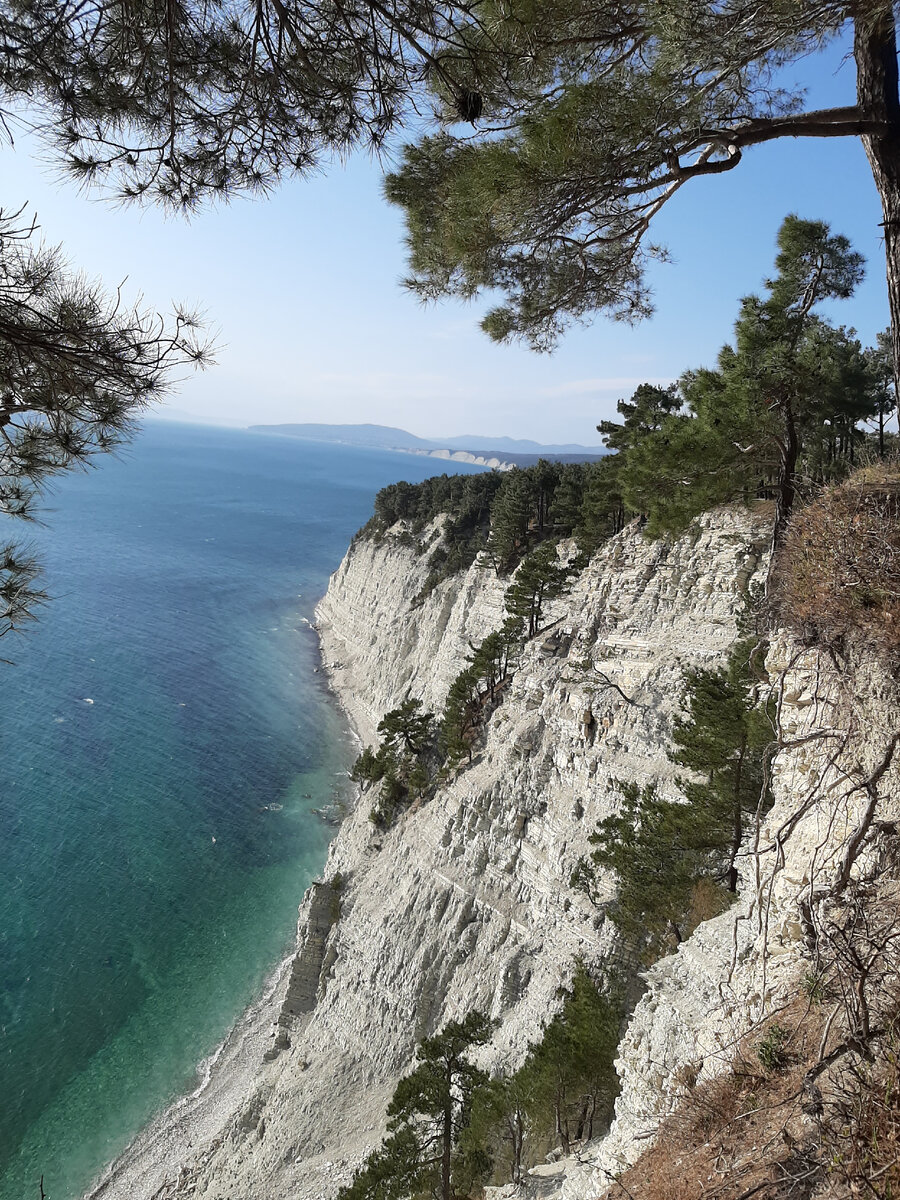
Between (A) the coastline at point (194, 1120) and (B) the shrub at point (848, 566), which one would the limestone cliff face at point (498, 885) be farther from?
(B) the shrub at point (848, 566)

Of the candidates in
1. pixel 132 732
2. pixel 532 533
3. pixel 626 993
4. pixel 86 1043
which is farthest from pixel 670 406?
pixel 132 732

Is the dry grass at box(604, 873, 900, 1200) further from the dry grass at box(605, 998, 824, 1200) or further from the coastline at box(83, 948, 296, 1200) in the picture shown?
the coastline at box(83, 948, 296, 1200)

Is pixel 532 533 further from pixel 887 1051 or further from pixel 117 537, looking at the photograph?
pixel 117 537

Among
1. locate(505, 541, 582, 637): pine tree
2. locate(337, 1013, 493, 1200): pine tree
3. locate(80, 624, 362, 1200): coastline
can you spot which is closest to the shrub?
locate(337, 1013, 493, 1200): pine tree

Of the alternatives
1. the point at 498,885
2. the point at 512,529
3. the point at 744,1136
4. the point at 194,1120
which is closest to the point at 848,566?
the point at 744,1136

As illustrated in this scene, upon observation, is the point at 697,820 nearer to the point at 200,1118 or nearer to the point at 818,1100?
the point at 818,1100

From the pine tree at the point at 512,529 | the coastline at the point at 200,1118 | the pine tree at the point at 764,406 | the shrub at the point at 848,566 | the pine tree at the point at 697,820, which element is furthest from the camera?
the pine tree at the point at 512,529

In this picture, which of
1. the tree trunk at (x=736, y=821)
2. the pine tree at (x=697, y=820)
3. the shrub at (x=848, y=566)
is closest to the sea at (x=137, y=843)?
the shrub at (x=848, y=566)
